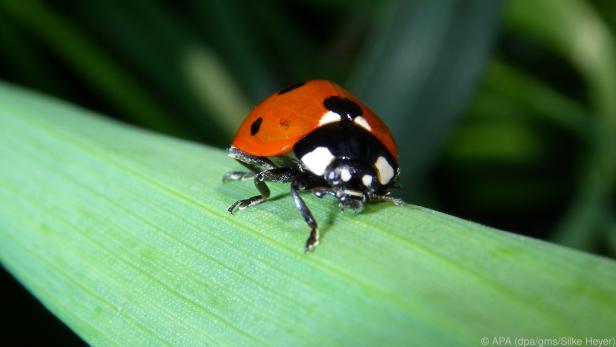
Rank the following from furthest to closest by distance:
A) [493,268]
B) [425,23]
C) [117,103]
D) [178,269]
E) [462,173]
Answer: [462,173] → [117,103] → [425,23] → [178,269] → [493,268]

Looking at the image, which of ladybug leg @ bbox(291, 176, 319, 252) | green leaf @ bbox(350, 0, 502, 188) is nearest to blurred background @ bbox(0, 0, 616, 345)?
green leaf @ bbox(350, 0, 502, 188)

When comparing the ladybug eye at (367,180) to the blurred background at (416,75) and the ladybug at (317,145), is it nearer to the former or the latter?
the ladybug at (317,145)

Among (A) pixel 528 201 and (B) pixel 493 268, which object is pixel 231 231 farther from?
(A) pixel 528 201

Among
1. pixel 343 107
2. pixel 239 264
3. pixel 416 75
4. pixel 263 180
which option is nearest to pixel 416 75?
pixel 416 75

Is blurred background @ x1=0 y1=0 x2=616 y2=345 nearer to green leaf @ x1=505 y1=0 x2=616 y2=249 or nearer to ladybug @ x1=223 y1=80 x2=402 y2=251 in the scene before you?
green leaf @ x1=505 y1=0 x2=616 y2=249

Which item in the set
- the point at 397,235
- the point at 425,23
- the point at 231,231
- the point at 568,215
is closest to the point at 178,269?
the point at 231,231

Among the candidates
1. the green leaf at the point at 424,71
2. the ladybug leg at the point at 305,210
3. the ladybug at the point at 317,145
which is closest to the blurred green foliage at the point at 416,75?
the green leaf at the point at 424,71
